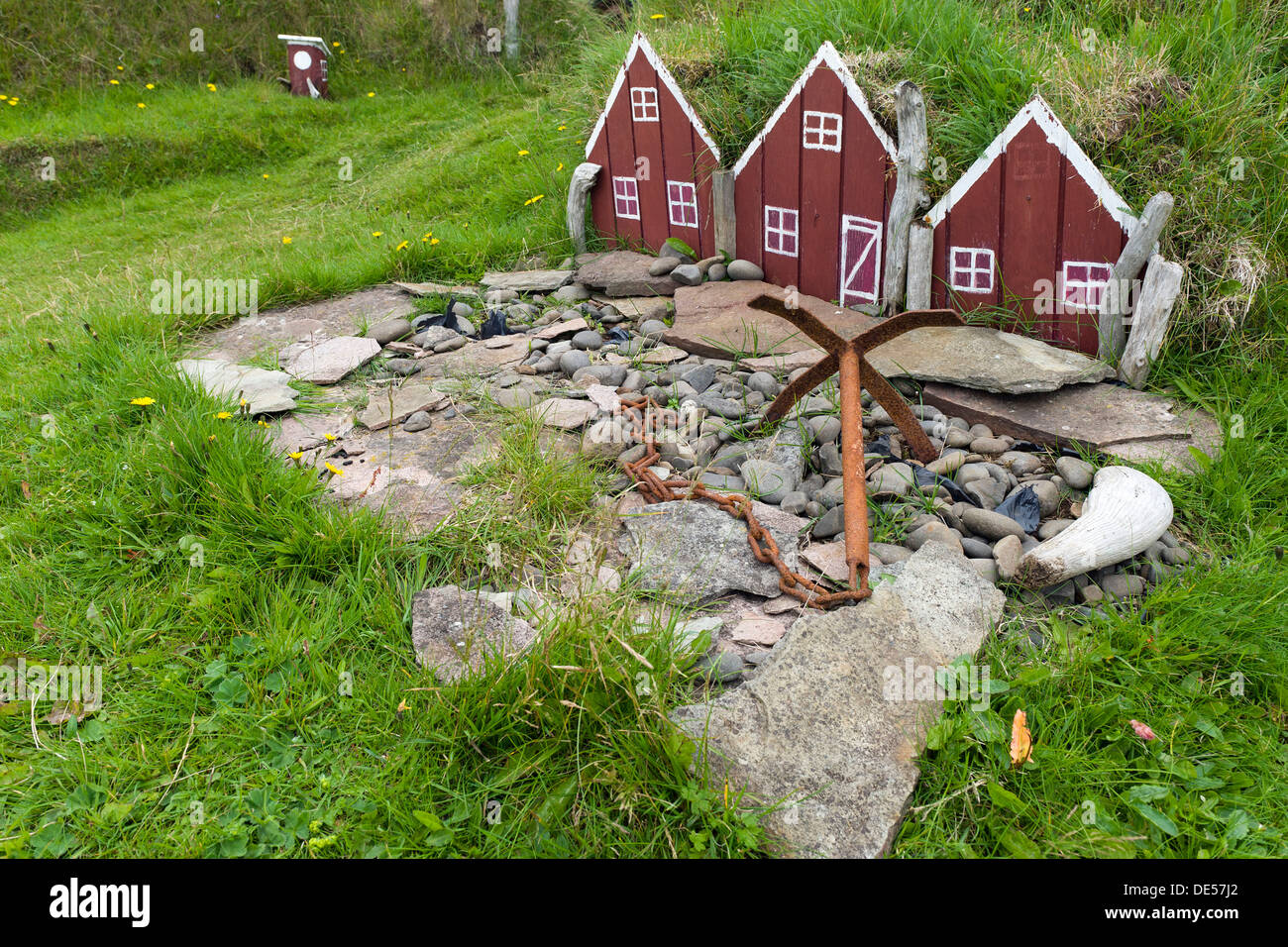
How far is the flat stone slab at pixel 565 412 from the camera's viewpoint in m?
3.58

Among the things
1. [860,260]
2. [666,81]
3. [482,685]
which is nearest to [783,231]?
[860,260]

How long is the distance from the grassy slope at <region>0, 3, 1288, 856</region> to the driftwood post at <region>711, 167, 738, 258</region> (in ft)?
1.01

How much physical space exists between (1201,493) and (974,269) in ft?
4.68

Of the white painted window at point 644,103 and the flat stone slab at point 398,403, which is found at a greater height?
the white painted window at point 644,103

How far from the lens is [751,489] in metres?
3.24

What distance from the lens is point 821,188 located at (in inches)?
175

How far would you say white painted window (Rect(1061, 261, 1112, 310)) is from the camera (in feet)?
12.1

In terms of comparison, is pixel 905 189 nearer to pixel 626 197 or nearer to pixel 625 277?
pixel 625 277

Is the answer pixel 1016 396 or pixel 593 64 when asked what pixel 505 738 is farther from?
pixel 593 64

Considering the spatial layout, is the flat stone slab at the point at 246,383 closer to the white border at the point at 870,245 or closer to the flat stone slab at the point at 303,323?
the flat stone slab at the point at 303,323

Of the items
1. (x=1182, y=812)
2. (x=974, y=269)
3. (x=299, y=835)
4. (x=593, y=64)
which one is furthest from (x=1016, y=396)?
(x=593, y=64)

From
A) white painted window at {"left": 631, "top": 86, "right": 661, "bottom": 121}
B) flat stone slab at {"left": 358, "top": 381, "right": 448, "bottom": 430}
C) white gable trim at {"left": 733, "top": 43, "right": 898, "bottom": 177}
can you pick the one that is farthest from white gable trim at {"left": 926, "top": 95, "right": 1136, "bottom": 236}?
flat stone slab at {"left": 358, "top": 381, "right": 448, "bottom": 430}

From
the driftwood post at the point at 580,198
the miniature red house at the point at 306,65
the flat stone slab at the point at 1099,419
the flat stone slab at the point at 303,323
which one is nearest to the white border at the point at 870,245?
the flat stone slab at the point at 1099,419

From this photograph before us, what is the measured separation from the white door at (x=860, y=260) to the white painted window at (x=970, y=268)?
1.23 ft
